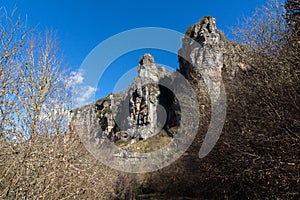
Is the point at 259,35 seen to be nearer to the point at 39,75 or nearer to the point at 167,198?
the point at 39,75

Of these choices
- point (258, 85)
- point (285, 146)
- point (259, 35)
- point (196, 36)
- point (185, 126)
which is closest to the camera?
point (285, 146)

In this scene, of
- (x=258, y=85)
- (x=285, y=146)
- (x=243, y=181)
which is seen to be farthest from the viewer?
(x=243, y=181)

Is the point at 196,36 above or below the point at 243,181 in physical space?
above

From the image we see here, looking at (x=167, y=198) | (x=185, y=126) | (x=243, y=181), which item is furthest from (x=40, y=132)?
(x=167, y=198)

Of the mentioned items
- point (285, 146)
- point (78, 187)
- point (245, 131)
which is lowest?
point (78, 187)

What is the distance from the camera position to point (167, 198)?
59.3ft

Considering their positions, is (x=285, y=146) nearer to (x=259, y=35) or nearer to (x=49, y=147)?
(x=259, y=35)

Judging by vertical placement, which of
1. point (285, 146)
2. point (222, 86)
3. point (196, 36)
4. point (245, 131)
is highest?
point (196, 36)

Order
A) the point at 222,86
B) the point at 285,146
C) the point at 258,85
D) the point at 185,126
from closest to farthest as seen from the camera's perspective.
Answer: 1. the point at 285,146
2. the point at 258,85
3. the point at 222,86
4. the point at 185,126

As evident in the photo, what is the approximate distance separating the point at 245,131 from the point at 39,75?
5338 millimetres

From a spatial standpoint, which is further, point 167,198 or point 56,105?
point 167,198

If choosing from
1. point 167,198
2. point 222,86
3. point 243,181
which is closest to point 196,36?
point 167,198

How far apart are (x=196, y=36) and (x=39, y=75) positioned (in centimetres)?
3621

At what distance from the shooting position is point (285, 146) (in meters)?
5.19
